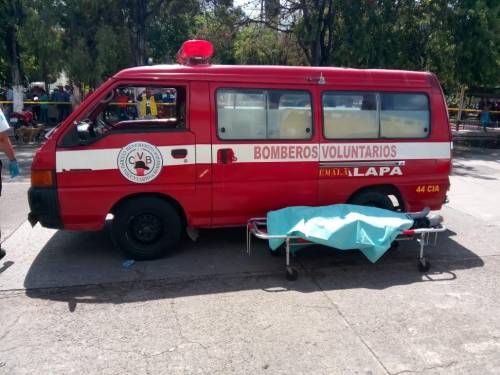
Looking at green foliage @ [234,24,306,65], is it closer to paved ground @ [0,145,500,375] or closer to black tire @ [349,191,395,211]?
black tire @ [349,191,395,211]

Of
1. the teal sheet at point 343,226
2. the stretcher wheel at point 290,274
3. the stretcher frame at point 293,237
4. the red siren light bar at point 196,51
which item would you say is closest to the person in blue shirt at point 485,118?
the stretcher frame at point 293,237

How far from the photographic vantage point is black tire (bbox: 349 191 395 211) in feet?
19.0

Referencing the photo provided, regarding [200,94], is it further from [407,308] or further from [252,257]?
[407,308]

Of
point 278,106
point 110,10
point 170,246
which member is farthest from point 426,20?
point 170,246

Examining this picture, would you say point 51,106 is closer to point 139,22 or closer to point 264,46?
point 139,22

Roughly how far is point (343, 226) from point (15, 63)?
17.9 m

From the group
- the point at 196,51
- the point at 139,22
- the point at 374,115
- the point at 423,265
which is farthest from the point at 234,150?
the point at 139,22

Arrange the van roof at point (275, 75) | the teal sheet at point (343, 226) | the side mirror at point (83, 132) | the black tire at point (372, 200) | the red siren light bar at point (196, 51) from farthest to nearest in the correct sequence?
the black tire at point (372, 200) < the red siren light bar at point (196, 51) < the van roof at point (275, 75) < the side mirror at point (83, 132) < the teal sheet at point (343, 226)

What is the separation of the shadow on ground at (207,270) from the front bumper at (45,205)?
1.85ft

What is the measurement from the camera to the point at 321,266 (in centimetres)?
521

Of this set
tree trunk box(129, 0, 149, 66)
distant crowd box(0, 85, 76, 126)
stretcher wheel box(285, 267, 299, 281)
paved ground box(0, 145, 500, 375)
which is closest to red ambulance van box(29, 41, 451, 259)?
paved ground box(0, 145, 500, 375)

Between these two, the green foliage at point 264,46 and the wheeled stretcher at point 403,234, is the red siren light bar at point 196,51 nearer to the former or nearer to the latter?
the wheeled stretcher at point 403,234

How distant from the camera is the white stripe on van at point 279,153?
192 inches

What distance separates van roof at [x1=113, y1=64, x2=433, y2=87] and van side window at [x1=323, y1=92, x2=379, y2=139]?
0.18 meters
